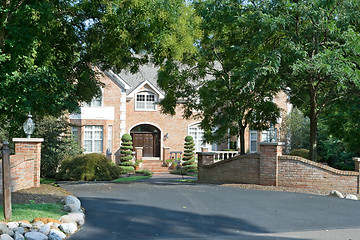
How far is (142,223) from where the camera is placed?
8648 mm

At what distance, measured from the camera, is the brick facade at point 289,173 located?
14195 mm

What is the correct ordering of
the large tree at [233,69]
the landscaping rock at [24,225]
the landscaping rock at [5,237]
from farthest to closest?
the large tree at [233,69] → the landscaping rock at [24,225] → the landscaping rock at [5,237]

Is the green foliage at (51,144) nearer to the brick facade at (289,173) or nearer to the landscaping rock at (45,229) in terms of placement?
the brick facade at (289,173)

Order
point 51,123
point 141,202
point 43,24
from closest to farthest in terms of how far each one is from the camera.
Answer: point 141,202 < point 43,24 < point 51,123

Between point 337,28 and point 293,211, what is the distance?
6.34 meters

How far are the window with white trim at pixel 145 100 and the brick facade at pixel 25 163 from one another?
2054cm

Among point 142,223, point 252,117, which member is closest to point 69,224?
point 142,223

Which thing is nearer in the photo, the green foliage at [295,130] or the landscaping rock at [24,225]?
the landscaping rock at [24,225]

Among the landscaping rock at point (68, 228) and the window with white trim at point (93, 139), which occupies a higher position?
the window with white trim at point (93, 139)

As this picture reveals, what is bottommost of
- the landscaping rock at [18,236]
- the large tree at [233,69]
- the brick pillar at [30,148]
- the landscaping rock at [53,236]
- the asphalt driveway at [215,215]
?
the asphalt driveway at [215,215]

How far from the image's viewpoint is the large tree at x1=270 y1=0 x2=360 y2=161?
12578 mm

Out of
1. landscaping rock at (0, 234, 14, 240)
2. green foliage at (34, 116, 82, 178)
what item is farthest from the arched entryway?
A: landscaping rock at (0, 234, 14, 240)

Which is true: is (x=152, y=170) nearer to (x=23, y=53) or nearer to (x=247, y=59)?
(x=247, y=59)

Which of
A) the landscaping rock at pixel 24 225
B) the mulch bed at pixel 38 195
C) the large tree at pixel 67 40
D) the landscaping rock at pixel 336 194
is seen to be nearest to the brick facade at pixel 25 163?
→ the mulch bed at pixel 38 195
